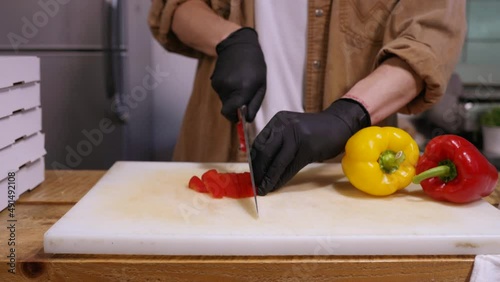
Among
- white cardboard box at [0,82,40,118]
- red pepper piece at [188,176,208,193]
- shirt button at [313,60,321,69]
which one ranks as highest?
shirt button at [313,60,321,69]

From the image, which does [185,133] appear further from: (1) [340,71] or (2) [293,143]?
(2) [293,143]

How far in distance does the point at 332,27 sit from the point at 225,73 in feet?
1.16

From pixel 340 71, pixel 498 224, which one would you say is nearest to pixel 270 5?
pixel 340 71

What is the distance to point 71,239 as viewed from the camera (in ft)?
2.80

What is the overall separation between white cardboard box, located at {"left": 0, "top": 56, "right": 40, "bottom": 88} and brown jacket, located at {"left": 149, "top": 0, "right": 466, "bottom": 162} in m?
0.47

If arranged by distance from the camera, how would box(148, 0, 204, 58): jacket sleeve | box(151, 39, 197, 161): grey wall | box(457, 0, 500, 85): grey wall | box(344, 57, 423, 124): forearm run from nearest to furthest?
box(344, 57, 423, 124): forearm → box(148, 0, 204, 58): jacket sleeve → box(151, 39, 197, 161): grey wall → box(457, 0, 500, 85): grey wall

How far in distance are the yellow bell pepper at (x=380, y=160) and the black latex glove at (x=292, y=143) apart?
0.04 m

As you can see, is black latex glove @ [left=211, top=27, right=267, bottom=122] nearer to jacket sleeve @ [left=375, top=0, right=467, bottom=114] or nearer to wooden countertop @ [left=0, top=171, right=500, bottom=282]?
jacket sleeve @ [left=375, top=0, right=467, bottom=114]

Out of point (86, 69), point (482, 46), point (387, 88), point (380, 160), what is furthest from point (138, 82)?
point (482, 46)

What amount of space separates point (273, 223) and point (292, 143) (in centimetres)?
22

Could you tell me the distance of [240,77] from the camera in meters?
1.21

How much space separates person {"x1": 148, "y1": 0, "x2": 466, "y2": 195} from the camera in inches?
45.0

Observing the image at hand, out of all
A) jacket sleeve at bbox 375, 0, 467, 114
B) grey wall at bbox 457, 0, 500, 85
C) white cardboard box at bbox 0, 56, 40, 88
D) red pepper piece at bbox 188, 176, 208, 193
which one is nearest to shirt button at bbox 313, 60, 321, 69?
jacket sleeve at bbox 375, 0, 467, 114

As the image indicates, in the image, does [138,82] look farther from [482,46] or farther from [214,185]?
[482,46]
